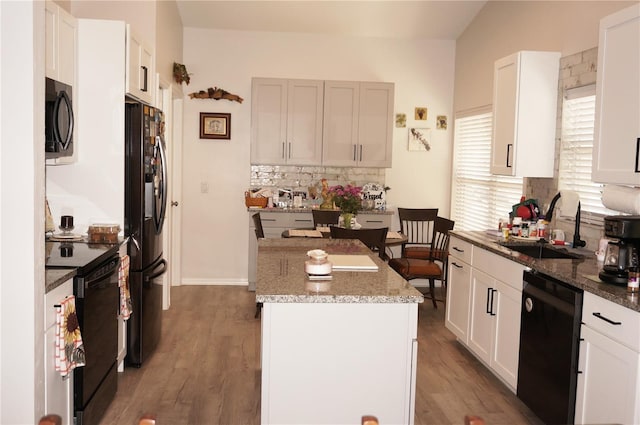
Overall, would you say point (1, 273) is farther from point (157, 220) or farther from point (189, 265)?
Answer: point (189, 265)

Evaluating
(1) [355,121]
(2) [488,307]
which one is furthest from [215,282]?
(2) [488,307]

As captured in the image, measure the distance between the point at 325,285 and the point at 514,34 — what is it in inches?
149

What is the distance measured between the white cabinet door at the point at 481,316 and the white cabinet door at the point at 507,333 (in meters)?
0.08

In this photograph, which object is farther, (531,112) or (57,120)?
(531,112)

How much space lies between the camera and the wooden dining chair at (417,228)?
6.45 m

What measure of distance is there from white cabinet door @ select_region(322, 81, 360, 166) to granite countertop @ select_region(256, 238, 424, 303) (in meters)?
3.43

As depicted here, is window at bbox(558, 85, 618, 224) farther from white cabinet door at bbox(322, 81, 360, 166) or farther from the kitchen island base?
white cabinet door at bbox(322, 81, 360, 166)

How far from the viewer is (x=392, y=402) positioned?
2760mm

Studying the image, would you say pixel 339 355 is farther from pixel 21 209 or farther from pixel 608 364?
pixel 21 209

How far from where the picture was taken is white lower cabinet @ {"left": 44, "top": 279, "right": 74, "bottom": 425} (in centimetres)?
267

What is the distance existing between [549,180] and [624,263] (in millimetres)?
2011

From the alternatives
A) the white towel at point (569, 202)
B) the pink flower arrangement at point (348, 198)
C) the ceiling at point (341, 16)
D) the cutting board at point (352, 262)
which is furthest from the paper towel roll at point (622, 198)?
the ceiling at point (341, 16)

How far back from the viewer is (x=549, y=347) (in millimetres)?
3293

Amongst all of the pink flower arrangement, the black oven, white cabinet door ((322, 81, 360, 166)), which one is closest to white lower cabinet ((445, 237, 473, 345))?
the pink flower arrangement
